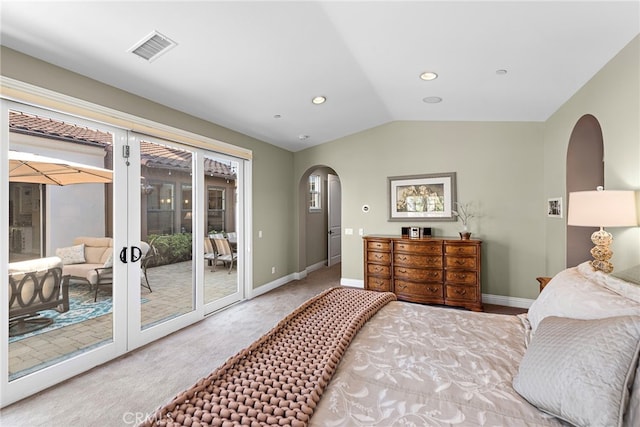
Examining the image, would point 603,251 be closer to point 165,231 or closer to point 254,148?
point 165,231

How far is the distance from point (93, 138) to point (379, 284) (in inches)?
152

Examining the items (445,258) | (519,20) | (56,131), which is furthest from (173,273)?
(519,20)

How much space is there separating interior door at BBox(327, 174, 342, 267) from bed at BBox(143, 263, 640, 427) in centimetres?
573

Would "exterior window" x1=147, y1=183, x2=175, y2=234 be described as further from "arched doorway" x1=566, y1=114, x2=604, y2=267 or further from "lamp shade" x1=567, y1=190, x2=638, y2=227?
"arched doorway" x1=566, y1=114, x2=604, y2=267

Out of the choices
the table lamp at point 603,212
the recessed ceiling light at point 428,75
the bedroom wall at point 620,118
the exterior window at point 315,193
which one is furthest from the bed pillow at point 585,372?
the exterior window at point 315,193

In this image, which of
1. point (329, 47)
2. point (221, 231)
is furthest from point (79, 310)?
point (329, 47)

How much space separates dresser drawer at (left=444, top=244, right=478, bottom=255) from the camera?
396 cm

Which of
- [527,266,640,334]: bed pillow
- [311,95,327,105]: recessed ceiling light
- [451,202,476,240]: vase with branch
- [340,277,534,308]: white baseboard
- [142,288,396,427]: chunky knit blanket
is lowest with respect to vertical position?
[340,277,534,308]: white baseboard

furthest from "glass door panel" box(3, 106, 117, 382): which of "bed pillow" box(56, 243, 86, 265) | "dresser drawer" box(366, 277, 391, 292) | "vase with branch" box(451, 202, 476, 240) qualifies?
"vase with branch" box(451, 202, 476, 240)

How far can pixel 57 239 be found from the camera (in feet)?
8.20

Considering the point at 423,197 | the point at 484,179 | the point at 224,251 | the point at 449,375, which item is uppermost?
the point at 484,179

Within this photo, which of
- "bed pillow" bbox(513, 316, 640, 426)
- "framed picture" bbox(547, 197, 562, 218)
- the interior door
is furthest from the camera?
the interior door

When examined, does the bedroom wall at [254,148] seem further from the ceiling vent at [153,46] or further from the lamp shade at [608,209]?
the lamp shade at [608,209]

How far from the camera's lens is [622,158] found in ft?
7.54
